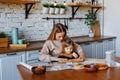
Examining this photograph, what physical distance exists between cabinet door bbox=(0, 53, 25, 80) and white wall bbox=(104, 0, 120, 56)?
8.22 feet

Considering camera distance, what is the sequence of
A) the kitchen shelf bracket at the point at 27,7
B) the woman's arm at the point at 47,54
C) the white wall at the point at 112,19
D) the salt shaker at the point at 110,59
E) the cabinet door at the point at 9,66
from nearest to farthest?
1. the salt shaker at the point at 110,59
2. the woman's arm at the point at 47,54
3. the cabinet door at the point at 9,66
4. the kitchen shelf bracket at the point at 27,7
5. the white wall at the point at 112,19

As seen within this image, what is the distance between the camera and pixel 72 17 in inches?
176

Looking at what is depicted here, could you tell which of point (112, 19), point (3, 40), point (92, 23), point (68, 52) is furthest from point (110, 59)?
point (112, 19)

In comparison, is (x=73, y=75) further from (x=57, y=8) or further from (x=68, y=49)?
(x=57, y=8)

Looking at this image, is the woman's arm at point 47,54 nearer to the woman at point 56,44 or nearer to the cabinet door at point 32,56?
the woman at point 56,44

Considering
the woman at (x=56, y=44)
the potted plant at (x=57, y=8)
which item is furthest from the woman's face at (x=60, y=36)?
the potted plant at (x=57, y=8)

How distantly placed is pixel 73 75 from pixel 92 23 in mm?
2819

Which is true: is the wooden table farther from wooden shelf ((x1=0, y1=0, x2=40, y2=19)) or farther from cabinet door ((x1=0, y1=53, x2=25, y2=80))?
wooden shelf ((x1=0, y1=0, x2=40, y2=19))

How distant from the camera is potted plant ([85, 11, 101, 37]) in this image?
182 inches

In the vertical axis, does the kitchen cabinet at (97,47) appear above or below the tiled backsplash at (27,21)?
below

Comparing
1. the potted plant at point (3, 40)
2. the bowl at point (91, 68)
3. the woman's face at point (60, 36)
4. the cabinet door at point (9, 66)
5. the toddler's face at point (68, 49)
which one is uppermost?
the woman's face at point (60, 36)

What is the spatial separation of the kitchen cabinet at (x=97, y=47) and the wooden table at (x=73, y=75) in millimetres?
1922

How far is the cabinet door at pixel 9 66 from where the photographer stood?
2.96 meters

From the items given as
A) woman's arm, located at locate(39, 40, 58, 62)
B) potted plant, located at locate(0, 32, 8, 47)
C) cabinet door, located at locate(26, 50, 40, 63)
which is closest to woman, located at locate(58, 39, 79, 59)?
woman's arm, located at locate(39, 40, 58, 62)
